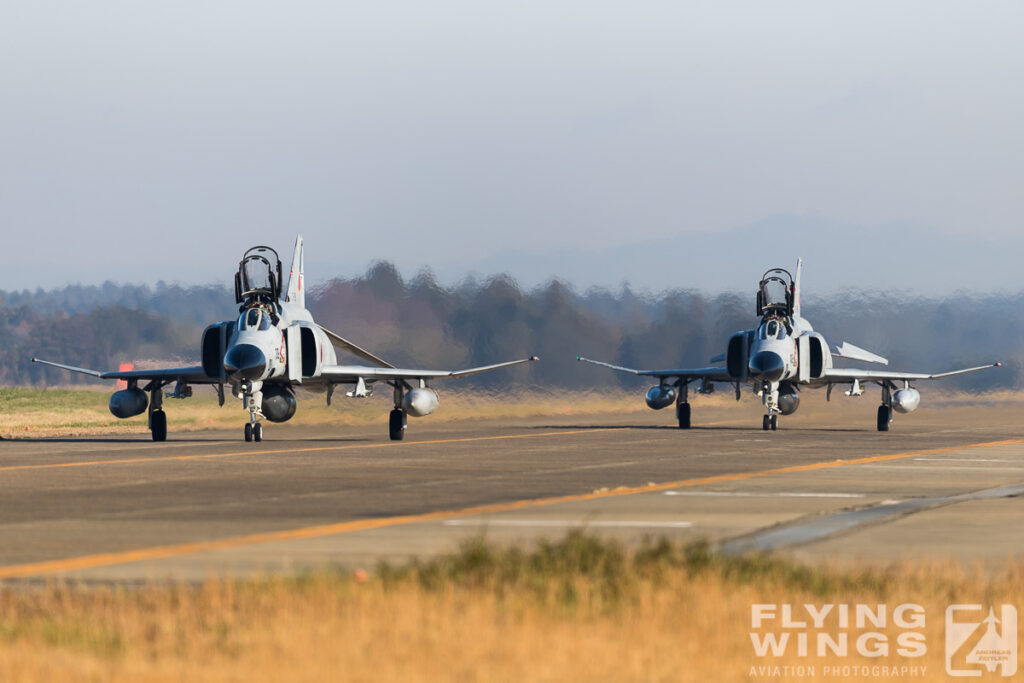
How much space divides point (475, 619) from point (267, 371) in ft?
95.0

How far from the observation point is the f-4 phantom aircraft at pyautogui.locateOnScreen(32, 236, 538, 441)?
36812 mm

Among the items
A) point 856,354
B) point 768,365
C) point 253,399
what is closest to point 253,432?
point 253,399

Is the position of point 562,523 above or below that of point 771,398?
below

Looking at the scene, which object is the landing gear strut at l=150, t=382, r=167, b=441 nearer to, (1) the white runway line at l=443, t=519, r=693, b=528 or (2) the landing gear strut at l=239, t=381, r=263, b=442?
(2) the landing gear strut at l=239, t=381, r=263, b=442

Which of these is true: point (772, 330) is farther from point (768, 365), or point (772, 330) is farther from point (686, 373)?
point (686, 373)

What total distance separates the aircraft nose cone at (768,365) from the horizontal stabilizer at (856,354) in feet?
24.1

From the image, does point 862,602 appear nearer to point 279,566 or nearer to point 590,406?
point 279,566

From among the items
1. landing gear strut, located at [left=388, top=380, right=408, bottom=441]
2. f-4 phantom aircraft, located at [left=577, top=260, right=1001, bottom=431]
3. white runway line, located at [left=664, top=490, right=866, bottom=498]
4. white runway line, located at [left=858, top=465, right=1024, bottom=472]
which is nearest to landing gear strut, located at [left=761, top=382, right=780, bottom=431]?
f-4 phantom aircraft, located at [left=577, top=260, right=1001, bottom=431]

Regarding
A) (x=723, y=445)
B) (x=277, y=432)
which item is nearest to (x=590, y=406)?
(x=277, y=432)

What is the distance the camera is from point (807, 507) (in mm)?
17047

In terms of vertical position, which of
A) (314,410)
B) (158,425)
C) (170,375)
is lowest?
(158,425)

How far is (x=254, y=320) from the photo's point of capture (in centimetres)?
3719

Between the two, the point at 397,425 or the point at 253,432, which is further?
the point at 397,425

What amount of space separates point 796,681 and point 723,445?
2780 centimetres
